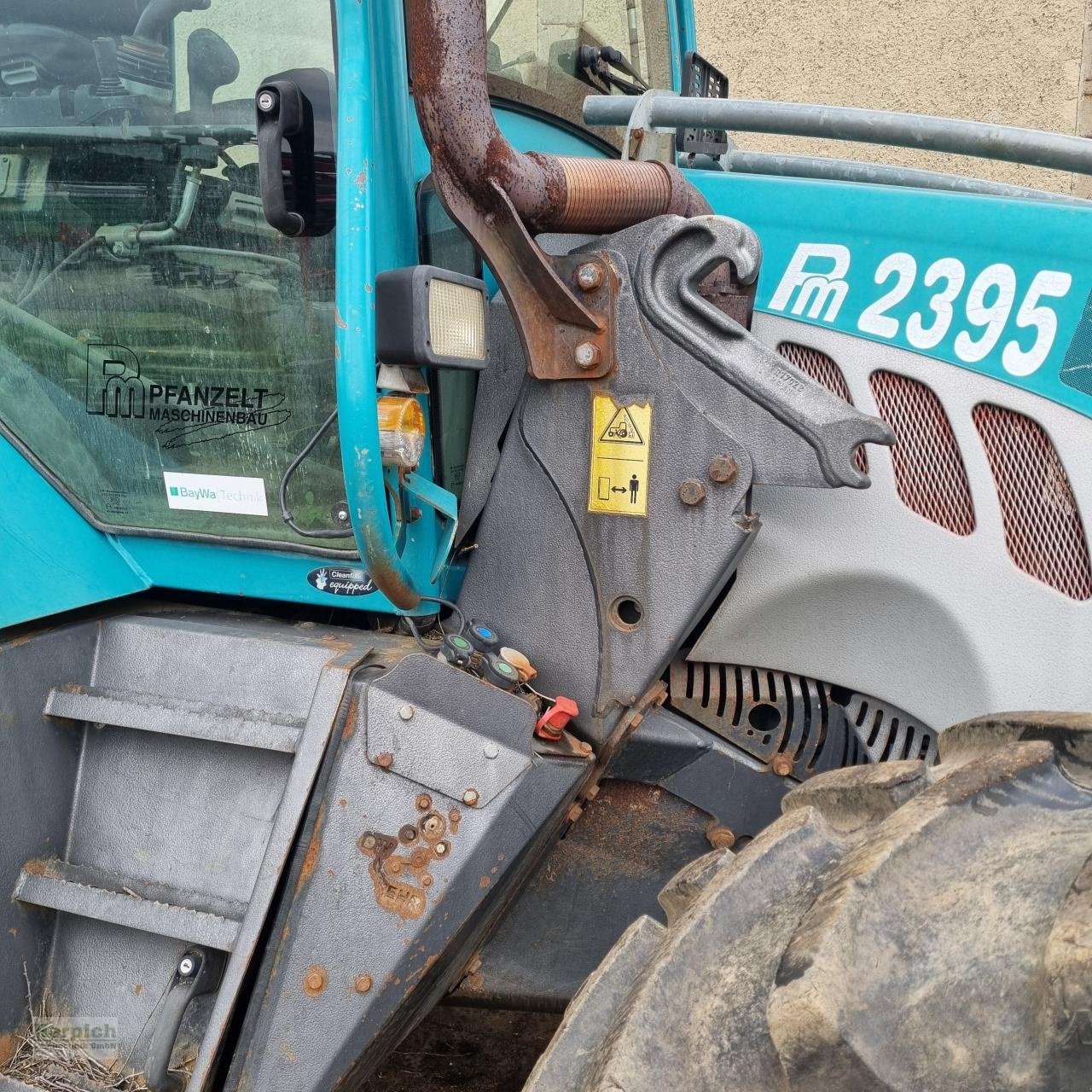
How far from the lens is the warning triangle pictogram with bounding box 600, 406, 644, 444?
57.8 inches

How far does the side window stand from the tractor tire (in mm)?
818

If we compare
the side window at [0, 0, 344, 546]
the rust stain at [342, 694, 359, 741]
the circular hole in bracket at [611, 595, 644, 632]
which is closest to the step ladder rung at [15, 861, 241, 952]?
the rust stain at [342, 694, 359, 741]

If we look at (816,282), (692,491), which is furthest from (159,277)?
(816,282)

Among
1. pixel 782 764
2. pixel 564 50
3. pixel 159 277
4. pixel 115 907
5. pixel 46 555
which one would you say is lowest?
pixel 115 907

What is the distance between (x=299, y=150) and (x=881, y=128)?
0.85 meters

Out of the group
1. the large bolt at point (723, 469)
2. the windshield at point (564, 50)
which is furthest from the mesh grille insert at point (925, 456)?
the windshield at point (564, 50)

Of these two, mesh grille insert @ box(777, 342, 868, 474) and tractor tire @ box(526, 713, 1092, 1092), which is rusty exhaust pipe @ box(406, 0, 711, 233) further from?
tractor tire @ box(526, 713, 1092, 1092)

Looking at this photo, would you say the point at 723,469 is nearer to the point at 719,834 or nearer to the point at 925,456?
the point at 925,456

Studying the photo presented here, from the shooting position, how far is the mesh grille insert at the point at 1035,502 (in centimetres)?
137

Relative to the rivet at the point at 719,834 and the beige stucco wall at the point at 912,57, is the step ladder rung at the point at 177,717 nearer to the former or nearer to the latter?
the rivet at the point at 719,834

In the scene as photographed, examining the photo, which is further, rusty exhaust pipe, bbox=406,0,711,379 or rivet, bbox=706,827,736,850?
rivet, bbox=706,827,736,850

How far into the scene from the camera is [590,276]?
146 centimetres

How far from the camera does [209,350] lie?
5.14 feet

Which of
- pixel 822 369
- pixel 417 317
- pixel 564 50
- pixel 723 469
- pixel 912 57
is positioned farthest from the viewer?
pixel 912 57
